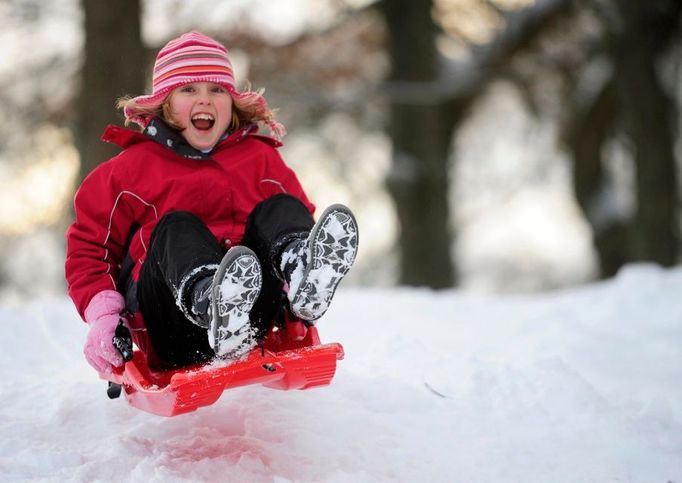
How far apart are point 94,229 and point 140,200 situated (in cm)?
17

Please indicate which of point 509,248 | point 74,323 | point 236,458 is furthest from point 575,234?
point 236,458

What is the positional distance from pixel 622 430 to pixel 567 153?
27.2 feet

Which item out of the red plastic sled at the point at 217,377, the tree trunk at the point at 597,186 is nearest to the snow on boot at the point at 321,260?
the red plastic sled at the point at 217,377

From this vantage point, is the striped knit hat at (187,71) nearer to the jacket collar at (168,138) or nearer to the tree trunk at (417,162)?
the jacket collar at (168,138)

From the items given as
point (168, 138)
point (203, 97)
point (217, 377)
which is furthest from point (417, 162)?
point (217, 377)

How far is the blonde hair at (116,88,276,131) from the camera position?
286cm

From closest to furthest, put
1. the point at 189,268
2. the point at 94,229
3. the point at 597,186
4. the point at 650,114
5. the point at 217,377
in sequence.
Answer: the point at 217,377 → the point at 189,268 → the point at 94,229 → the point at 650,114 → the point at 597,186

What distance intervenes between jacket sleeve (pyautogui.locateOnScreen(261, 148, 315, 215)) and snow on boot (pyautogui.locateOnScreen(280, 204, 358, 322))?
0.44 m

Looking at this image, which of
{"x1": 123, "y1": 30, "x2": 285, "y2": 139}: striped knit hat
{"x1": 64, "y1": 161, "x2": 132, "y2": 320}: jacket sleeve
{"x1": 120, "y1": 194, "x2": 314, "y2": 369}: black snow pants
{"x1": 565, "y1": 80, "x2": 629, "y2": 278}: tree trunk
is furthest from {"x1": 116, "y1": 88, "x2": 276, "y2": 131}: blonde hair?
{"x1": 565, "y1": 80, "x2": 629, "y2": 278}: tree trunk

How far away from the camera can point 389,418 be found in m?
3.00

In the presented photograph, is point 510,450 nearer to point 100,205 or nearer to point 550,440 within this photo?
point 550,440

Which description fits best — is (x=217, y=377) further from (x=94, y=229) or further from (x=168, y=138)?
(x=168, y=138)

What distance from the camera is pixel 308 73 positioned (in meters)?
9.95

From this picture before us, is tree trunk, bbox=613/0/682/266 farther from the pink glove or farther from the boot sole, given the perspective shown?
the pink glove
